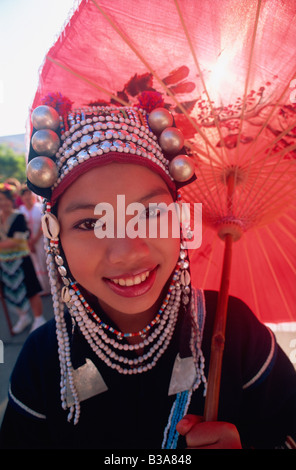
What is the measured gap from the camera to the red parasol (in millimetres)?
1049

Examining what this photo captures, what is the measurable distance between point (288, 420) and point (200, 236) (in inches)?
39.0

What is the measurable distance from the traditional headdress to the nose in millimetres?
256

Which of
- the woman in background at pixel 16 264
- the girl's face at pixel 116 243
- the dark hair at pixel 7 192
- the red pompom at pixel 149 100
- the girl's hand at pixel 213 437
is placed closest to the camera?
the girl's hand at pixel 213 437

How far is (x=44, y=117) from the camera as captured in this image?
1.20 metres

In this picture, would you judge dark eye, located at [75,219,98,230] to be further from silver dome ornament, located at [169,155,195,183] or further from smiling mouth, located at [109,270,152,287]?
silver dome ornament, located at [169,155,195,183]

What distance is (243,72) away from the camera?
1.22 metres

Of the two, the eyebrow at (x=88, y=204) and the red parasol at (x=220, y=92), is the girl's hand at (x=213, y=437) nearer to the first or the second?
the red parasol at (x=220, y=92)

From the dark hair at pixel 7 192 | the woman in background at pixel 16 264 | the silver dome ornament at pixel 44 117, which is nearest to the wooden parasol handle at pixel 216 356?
the silver dome ornament at pixel 44 117

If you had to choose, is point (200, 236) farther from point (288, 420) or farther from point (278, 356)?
point (288, 420)

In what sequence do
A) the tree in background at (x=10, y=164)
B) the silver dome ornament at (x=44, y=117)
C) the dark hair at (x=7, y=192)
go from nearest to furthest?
1. the silver dome ornament at (x=44, y=117)
2. the dark hair at (x=7, y=192)
3. the tree in background at (x=10, y=164)

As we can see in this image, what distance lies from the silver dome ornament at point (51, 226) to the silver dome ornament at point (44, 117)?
352mm

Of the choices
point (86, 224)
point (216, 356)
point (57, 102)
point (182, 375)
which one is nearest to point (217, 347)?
point (216, 356)

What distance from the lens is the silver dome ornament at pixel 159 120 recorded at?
1.28m

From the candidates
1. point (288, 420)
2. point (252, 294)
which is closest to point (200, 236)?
point (252, 294)
